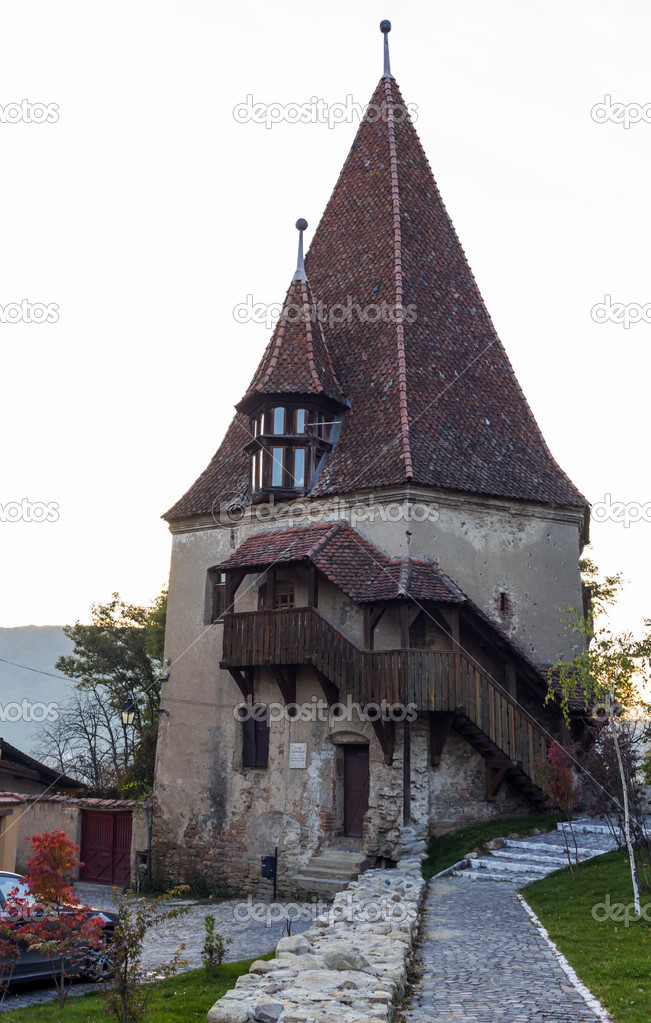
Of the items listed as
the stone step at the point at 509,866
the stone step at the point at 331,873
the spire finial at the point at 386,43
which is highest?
the spire finial at the point at 386,43

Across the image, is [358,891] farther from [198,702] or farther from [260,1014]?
[198,702]

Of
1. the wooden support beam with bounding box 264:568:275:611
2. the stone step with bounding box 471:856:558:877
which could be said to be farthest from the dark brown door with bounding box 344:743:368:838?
the stone step with bounding box 471:856:558:877

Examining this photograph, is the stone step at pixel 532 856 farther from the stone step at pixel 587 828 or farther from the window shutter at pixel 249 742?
the window shutter at pixel 249 742

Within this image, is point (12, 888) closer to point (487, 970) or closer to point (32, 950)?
point (32, 950)

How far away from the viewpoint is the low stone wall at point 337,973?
7266mm

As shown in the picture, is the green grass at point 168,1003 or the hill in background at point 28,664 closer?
the green grass at point 168,1003

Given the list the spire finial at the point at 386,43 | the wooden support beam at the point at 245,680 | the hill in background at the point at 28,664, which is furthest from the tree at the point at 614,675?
the hill in background at the point at 28,664

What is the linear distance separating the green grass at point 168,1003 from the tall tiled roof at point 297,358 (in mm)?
13071

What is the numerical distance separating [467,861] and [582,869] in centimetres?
220

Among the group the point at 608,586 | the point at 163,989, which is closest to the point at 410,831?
the point at 163,989

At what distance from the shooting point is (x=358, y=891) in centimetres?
1334

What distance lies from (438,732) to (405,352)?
886 centimetres

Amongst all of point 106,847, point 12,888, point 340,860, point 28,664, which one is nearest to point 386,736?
point 340,860

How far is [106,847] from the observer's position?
23734mm
